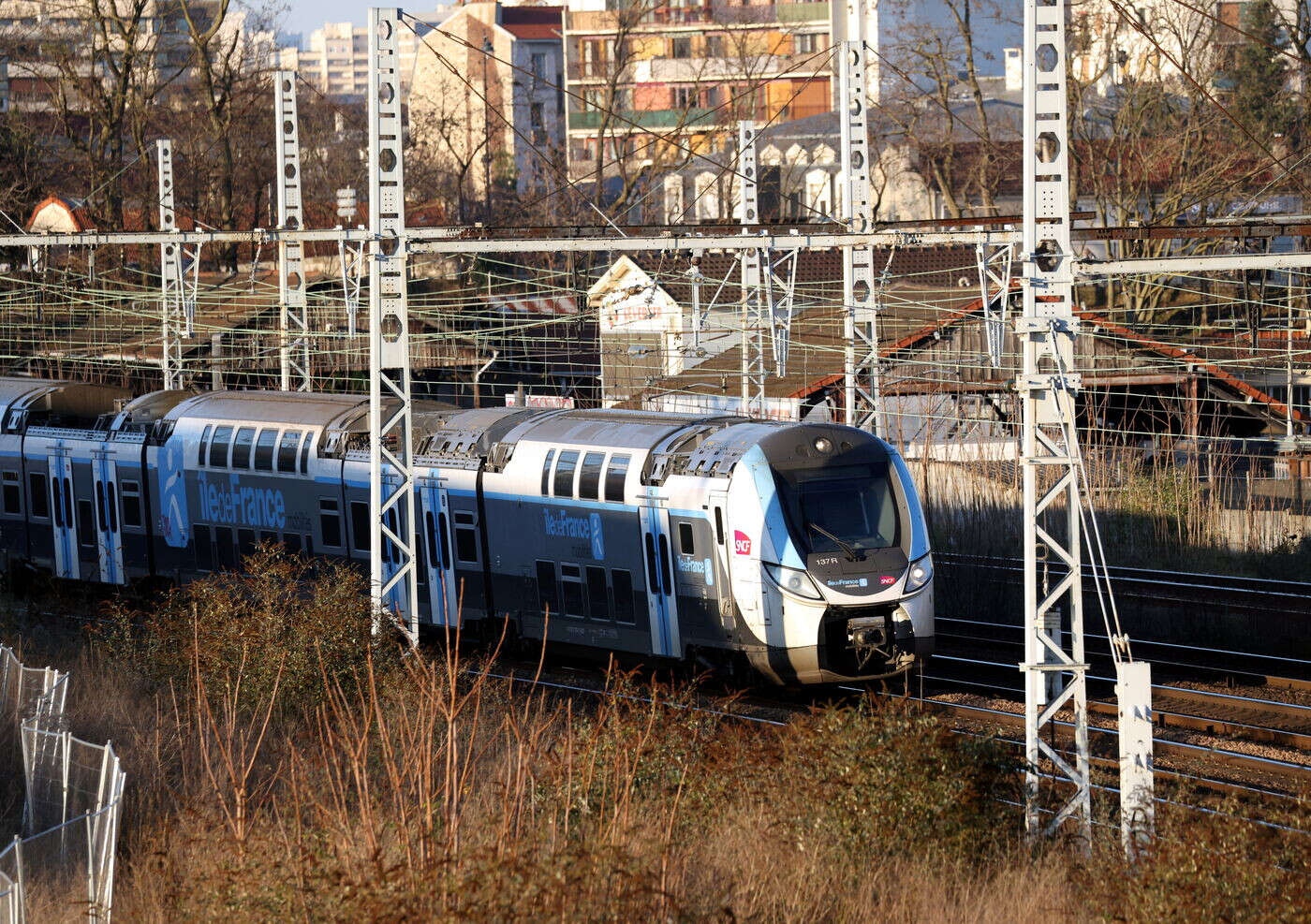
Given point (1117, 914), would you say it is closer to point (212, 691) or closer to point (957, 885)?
point (957, 885)

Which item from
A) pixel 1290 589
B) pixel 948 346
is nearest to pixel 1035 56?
pixel 1290 589

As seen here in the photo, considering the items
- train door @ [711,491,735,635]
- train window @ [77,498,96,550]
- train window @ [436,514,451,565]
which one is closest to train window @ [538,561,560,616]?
train window @ [436,514,451,565]

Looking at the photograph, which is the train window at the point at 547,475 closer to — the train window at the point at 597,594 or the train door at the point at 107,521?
the train window at the point at 597,594

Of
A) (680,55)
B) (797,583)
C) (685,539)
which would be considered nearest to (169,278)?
(685,539)

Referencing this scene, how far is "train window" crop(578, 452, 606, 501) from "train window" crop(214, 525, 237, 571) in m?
6.43

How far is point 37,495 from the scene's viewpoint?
82.7ft

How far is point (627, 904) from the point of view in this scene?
7965 mm

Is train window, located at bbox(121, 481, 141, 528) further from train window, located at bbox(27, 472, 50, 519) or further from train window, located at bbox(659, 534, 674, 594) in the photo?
train window, located at bbox(659, 534, 674, 594)

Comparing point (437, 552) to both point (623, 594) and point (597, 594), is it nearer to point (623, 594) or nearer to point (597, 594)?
point (597, 594)

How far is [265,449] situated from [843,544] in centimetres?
888

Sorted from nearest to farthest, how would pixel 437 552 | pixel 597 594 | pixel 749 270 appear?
pixel 597 594, pixel 437 552, pixel 749 270

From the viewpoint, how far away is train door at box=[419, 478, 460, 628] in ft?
64.0

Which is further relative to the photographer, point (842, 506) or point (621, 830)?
point (842, 506)

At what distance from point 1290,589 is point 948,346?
46.6 feet
